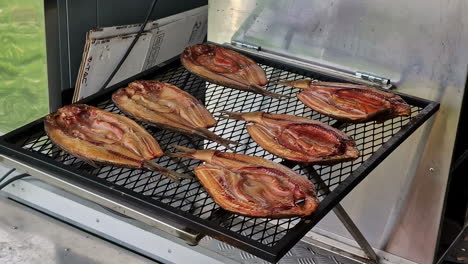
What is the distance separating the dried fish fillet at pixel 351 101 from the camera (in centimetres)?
175

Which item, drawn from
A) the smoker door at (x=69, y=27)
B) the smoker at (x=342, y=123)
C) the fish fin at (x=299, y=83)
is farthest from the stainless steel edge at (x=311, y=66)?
the smoker door at (x=69, y=27)

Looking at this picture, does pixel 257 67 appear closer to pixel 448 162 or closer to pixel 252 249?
pixel 448 162

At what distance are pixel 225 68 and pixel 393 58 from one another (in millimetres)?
493

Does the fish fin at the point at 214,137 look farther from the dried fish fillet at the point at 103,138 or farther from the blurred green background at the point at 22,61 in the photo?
the blurred green background at the point at 22,61

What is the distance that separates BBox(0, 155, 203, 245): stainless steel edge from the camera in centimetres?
132

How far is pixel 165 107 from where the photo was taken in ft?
5.68

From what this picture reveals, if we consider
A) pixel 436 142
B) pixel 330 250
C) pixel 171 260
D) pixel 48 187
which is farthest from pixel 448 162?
pixel 48 187

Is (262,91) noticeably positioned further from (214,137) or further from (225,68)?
(214,137)

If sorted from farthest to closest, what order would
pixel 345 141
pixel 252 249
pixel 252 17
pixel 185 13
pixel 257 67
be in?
pixel 185 13 → pixel 252 17 → pixel 257 67 → pixel 345 141 → pixel 252 249

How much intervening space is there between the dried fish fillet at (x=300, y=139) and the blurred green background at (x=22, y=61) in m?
0.88

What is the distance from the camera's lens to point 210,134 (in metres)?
1.61

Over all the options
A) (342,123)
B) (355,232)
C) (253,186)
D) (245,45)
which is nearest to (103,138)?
(253,186)

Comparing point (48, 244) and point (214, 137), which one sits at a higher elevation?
point (214, 137)

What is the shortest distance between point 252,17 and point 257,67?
13.5 inches
